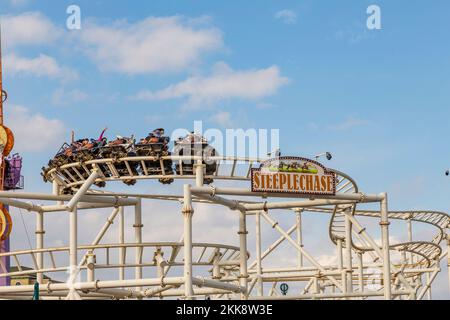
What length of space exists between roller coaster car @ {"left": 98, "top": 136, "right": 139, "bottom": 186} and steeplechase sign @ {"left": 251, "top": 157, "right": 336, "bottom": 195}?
6.60 metres

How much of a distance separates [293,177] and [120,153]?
8087 mm

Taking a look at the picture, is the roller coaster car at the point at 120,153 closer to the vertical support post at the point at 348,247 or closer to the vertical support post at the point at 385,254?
the vertical support post at the point at 385,254

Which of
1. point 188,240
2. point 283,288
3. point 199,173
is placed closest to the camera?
point 188,240

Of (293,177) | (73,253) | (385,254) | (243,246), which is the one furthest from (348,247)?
(73,253)

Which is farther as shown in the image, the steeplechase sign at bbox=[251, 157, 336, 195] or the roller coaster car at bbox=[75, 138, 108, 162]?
the roller coaster car at bbox=[75, 138, 108, 162]

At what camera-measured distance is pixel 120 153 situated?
4084 centimetres

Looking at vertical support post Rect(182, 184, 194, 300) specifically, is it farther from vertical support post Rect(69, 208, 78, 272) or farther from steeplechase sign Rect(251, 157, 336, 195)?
vertical support post Rect(69, 208, 78, 272)

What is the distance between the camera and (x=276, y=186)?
36875mm

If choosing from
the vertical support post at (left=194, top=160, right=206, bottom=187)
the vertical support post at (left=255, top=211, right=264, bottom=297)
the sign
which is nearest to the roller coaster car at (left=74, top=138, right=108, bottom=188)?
the vertical support post at (left=194, top=160, right=206, bottom=187)

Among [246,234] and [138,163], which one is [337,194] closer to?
[246,234]

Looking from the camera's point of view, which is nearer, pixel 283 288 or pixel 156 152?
pixel 156 152

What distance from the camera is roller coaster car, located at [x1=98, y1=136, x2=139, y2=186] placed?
40719mm

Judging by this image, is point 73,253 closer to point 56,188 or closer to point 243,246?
point 56,188
